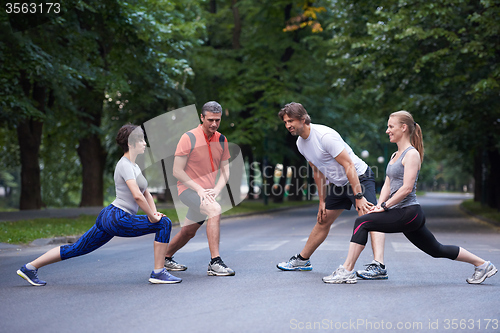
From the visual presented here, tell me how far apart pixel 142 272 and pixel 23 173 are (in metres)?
16.3

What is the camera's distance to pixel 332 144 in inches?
248

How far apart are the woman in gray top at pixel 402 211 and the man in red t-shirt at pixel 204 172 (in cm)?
141

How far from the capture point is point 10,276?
276 inches

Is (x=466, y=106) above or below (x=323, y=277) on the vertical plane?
above

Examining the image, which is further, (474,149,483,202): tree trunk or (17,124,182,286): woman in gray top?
(474,149,483,202): tree trunk

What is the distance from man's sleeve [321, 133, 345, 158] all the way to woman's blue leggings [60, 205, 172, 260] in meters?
1.90

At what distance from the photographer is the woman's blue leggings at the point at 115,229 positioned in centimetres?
603

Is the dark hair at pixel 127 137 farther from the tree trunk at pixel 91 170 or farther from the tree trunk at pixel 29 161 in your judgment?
the tree trunk at pixel 91 170

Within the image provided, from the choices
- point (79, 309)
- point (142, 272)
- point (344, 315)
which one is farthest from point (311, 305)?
point (142, 272)

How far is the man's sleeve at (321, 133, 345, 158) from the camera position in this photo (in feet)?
20.6

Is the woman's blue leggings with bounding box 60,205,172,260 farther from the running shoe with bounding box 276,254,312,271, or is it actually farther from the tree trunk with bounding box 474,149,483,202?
the tree trunk with bounding box 474,149,483,202

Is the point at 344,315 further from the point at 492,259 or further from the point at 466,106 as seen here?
the point at 466,106

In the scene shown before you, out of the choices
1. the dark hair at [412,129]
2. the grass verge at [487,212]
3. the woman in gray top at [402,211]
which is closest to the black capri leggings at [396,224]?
the woman in gray top at [402,211]

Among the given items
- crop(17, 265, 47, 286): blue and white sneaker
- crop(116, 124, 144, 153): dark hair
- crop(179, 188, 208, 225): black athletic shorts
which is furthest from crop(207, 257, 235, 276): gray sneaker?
crop(17, 265, 47, 286): blue and white sneaker
